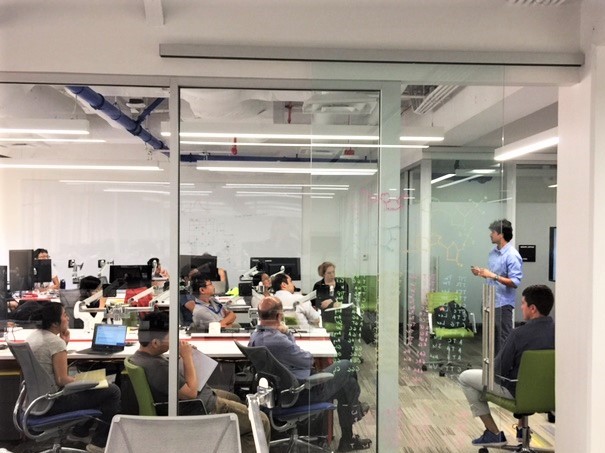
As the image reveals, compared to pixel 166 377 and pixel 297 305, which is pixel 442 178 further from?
pixel 166 377

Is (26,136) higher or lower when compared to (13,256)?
higher

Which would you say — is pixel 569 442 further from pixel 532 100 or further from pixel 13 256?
pixel 13 256

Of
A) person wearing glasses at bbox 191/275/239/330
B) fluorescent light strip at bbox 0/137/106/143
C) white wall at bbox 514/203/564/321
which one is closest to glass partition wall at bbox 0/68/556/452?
person wearing glasses at bbox 191/275/239/330

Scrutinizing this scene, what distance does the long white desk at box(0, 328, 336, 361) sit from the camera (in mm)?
4133

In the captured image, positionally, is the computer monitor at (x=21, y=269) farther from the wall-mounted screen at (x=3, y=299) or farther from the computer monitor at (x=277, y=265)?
the computer monitor at (x=277, y=265)

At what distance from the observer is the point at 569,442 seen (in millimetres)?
3324

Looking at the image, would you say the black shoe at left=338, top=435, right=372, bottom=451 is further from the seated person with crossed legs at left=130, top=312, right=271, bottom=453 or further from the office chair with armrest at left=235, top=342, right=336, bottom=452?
the seated person with crossed legs at left=130, top=312, right=271, bottom=453

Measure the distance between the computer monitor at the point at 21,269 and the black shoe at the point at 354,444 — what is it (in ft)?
15.6

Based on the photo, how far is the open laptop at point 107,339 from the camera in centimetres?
456

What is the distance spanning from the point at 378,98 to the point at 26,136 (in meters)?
5.52

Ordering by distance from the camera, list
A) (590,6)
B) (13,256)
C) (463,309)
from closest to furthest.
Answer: (590,6) → (463,309) → (13,256)

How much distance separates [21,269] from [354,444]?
5285 mm

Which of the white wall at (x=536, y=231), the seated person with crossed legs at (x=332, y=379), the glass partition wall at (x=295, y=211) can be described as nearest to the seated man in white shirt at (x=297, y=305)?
the glass partition wall at (x=295, y=211)

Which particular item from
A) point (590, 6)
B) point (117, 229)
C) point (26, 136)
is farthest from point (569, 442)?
point (26, 136)
